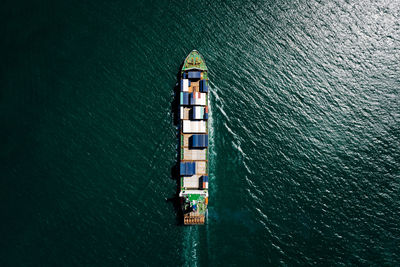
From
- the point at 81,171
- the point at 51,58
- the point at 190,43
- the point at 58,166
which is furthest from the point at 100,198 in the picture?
the point at 190,43

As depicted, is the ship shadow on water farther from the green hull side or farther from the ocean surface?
the green hull side

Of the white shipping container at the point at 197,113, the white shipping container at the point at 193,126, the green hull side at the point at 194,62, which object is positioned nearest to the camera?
the white shipping container at the point at 197,113

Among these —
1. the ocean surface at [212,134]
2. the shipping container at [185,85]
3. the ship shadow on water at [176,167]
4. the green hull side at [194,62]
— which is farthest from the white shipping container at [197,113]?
the green hull side at [194,62]

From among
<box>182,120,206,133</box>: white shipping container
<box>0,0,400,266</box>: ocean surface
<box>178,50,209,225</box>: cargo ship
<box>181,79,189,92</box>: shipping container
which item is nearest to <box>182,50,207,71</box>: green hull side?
<box>178,50,209,225</box>: cargo ship

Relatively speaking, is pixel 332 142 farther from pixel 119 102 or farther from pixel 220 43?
pixel 119 102

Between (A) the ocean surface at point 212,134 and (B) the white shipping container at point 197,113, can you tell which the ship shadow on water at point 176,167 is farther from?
(B) the white shipping container at point 197,113

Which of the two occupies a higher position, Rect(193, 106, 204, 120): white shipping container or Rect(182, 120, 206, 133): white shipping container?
Rect(193, 106, 204, 120): white shipping container

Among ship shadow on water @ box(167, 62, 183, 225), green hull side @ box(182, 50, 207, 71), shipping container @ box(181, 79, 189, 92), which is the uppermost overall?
green hull side @ box(182, 50, 207, 71)
